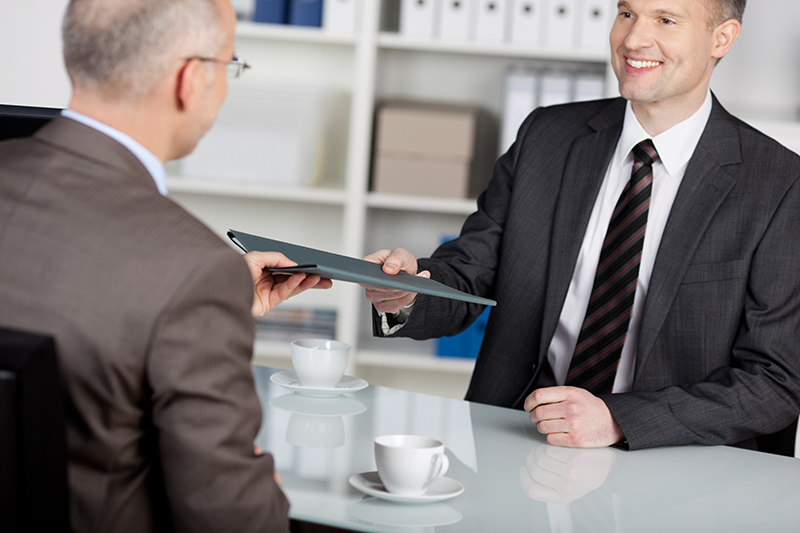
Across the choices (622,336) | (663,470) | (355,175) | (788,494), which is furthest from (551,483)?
(355,175)

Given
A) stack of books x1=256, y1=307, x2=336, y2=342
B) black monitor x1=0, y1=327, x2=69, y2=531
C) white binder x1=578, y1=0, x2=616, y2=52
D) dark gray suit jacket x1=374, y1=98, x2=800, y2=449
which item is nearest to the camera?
black monitor x1=0, y1=327, x2=69, y2=531

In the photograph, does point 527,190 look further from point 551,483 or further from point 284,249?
point 551,483

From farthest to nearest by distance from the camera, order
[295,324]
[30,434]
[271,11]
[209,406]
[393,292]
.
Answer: [295,324]
[271,11]
[393,292]
[209,406]
[30,434]

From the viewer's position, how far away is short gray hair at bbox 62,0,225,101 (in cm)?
81

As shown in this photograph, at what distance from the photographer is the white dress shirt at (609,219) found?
1.58 metres

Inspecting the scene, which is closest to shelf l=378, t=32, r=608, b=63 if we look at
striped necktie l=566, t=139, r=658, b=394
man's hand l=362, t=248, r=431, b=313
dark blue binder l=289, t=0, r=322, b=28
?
dark blue binder l=289, t=0, r=322, b=28

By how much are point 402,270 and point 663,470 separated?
56 centimetres

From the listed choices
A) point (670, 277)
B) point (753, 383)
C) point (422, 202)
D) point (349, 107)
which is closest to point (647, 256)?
point (670, 277)

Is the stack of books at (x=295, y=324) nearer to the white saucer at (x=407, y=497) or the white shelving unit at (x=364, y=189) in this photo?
the white shelving unit at (x=364, y=189)

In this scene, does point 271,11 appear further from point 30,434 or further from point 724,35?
point 30,434

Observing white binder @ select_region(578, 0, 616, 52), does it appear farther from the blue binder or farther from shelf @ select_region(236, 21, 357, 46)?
the blue binder

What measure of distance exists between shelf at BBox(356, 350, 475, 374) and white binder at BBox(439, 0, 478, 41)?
1037 mm

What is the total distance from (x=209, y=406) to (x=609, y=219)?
1153 mm

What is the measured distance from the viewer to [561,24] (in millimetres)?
2488
